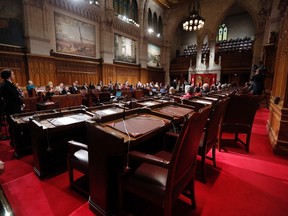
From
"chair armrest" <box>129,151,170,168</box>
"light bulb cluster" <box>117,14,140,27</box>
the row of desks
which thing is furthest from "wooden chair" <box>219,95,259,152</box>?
"light bulb cluster" <box>117,14,140,27</box>

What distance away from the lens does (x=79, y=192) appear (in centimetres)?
200

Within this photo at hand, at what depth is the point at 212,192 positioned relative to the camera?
6.74ft

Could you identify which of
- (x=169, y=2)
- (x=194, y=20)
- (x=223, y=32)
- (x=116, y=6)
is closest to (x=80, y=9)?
(x=116, y=6)

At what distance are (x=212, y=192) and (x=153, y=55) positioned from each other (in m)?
16.8

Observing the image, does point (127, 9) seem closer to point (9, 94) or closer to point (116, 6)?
point (116, 6)

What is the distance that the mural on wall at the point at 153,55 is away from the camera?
663 inches

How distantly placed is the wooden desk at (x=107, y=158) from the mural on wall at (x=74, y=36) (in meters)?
9.84

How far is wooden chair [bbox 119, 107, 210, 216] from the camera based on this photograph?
3.90ft

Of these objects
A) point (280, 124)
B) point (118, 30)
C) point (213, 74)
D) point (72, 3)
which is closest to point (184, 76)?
point (213, 74)

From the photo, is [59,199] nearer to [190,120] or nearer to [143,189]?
[143,189]

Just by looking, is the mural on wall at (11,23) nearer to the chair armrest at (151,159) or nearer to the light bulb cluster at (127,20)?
the light bulb cluster at (127,20)

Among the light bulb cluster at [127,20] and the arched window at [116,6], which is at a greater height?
the arched window at [116,6]

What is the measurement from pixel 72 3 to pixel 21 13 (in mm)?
2993

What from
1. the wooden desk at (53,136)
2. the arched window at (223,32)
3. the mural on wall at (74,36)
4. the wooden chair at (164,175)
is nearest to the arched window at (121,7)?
the mural on wall at (74,36)
